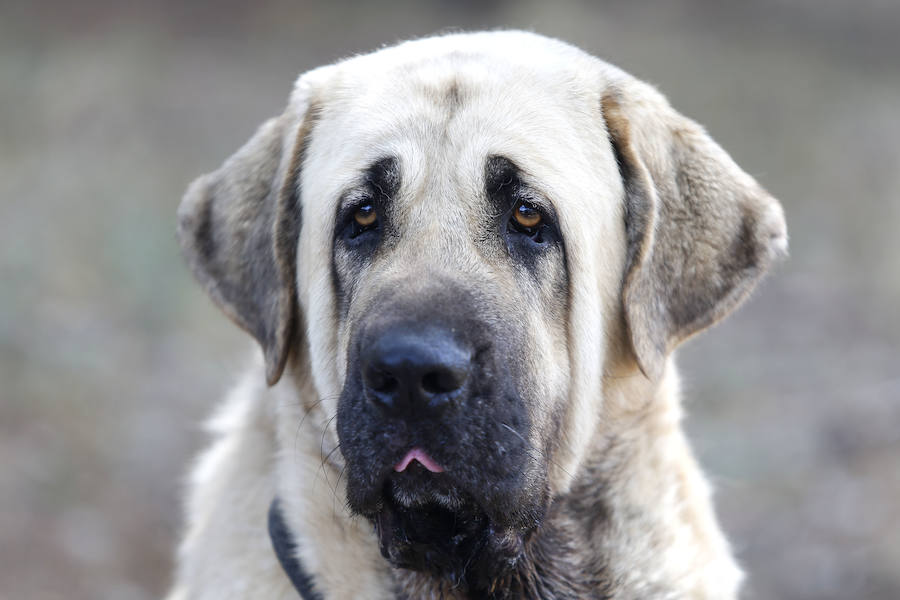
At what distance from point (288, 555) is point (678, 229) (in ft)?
4.96

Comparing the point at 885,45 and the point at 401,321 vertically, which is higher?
the point at 401,321

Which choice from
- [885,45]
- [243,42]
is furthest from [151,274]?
[885,45]

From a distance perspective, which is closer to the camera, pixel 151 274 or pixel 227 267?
pixel 227 267

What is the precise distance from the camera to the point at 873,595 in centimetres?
531

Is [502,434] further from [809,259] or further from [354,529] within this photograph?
[809,259]

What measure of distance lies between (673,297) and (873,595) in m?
3.08

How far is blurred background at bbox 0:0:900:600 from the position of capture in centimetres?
596

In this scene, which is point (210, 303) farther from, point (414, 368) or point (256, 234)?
point (414, 368)

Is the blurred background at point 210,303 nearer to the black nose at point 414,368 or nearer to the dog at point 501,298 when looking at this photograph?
the dog at point 501,298

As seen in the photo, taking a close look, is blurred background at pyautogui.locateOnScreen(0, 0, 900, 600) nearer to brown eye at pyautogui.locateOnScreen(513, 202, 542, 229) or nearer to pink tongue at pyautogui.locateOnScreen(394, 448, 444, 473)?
brown eye at pyautogui.locateOnScreen(513, 202, 542, 229)

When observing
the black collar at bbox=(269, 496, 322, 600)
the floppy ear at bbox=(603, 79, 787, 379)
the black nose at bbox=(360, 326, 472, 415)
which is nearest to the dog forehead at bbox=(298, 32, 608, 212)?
the floppy ear at bbox=(603, 79, 787, 379)

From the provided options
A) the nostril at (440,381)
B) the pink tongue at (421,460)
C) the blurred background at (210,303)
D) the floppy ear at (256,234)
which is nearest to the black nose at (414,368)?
the nostril at (440,381)

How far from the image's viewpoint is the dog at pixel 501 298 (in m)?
2.82

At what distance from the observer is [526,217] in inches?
117
